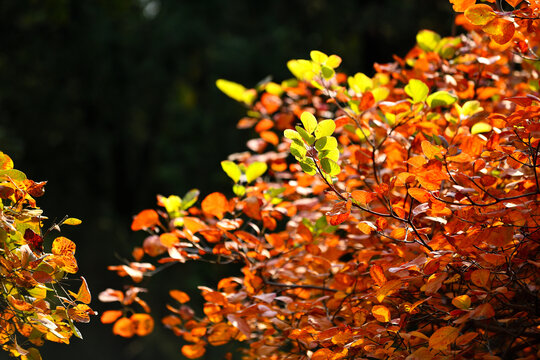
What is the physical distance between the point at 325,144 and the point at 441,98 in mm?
442

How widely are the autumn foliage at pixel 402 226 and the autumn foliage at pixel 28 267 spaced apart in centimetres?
41

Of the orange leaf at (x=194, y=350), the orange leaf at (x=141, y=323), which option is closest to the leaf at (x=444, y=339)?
the orange leaf at (x=194, y=350)

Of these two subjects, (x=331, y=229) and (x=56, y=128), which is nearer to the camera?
(x=331, y=229)

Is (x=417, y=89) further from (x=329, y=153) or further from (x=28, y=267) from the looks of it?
(x=28, y=267)

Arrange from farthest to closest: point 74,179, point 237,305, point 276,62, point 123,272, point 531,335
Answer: point 74,179 → point 276,62 → point 123,272 → point 237,305 → point 531,335

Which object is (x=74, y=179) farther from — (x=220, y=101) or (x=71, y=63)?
(x=220, y=101)

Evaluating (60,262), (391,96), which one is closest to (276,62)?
(391,96)

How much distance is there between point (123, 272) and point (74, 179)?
620cm

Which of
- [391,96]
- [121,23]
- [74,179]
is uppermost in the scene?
[121,23]

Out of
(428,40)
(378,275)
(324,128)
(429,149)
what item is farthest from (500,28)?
(428,40)

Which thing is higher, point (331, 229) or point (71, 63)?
point (71, 63)

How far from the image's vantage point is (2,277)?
1111mm

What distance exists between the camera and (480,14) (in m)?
1.15

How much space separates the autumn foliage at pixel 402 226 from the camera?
3.84 feet
